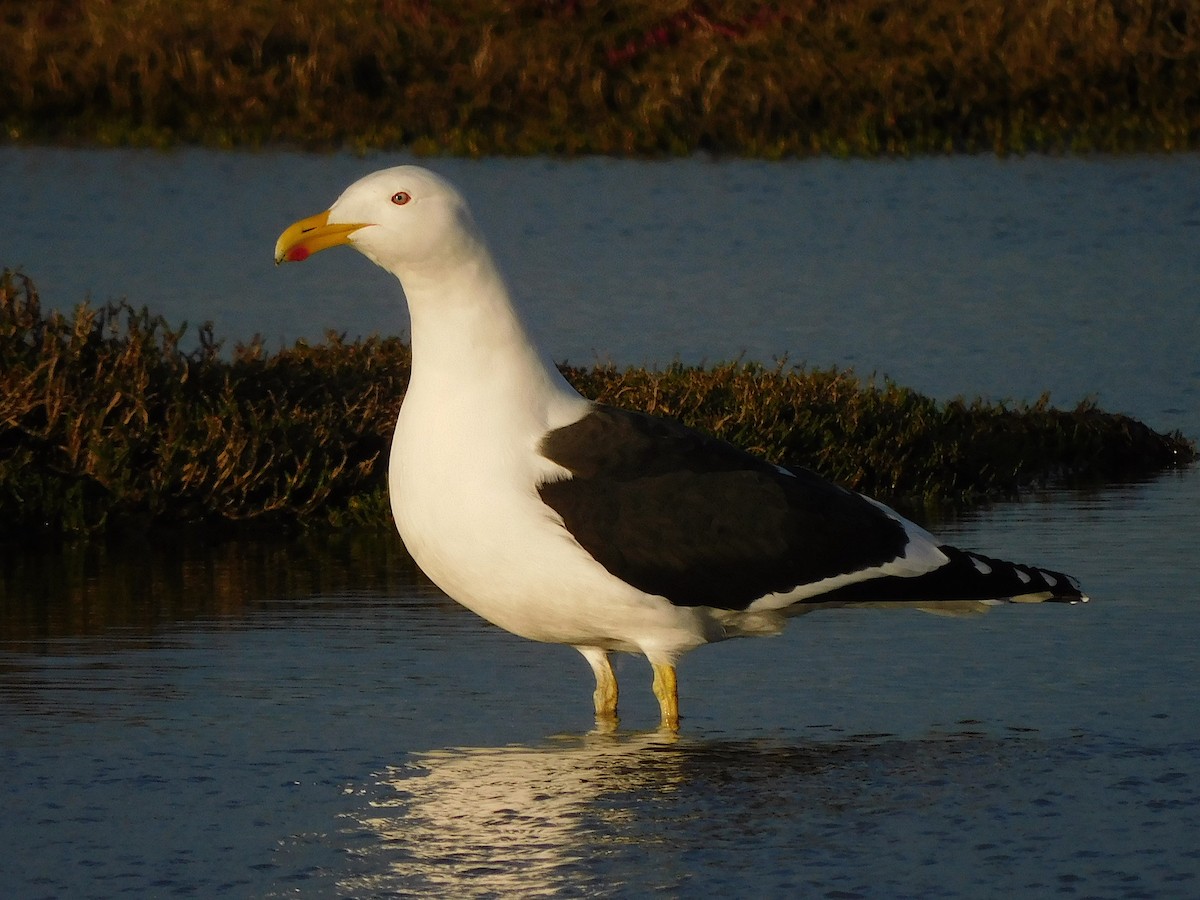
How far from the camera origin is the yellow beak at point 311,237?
324 inches

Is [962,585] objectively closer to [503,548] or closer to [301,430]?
[503,548]

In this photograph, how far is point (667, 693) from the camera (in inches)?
330

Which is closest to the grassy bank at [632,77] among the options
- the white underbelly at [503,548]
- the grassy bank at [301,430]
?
the grassy bank at [301,430]

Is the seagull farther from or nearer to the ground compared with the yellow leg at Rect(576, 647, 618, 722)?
farther from the ground

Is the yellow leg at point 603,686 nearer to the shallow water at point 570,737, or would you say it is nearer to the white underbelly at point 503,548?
the shallow water at point 570,737

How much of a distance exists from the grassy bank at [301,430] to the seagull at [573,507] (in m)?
3.98

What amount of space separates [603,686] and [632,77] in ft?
75.2

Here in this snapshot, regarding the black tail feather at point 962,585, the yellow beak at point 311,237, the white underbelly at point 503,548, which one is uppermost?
the yellow beak at point 311,237

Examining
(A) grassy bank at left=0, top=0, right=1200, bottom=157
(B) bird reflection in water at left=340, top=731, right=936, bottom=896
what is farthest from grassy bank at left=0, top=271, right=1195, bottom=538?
(A) grassy bank at left=0, top=0, right=1200, bottom=157

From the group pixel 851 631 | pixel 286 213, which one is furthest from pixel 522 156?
pixel 851 631

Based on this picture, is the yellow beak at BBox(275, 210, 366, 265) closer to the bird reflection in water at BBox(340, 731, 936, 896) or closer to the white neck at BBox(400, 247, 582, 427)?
the white neck at BBox(400, 247, 582, 427)

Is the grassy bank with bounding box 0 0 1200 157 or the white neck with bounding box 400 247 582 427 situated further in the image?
the grassy bank with bounding box 0 0 1200 157

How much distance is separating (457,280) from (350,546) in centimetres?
409

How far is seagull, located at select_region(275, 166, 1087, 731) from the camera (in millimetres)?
Answer: 7902
